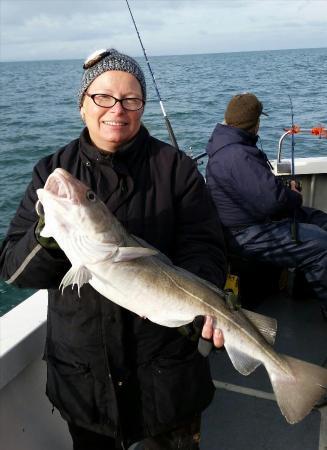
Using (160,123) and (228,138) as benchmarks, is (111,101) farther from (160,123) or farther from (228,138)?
(160,123)

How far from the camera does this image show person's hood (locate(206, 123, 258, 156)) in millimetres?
4762

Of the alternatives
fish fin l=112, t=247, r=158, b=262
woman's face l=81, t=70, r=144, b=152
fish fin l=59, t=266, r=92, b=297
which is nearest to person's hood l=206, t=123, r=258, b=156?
woman's face l=81, t=70, r=144, b=152

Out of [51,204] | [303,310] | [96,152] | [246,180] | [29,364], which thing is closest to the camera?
[51,204]

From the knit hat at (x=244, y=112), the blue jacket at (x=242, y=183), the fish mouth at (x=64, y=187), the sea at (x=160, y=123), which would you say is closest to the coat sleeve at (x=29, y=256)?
the fish mouth at (x=64, y=187)

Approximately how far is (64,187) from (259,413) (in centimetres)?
269

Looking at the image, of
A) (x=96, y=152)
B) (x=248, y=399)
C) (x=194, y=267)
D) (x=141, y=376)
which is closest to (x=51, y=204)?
(x=96, y=152)

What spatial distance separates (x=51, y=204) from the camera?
6.15ft

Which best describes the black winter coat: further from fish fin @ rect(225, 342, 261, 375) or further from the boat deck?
the boat deck

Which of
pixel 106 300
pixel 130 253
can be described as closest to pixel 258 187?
pixel 106 300

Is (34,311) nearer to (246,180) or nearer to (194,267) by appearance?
(194,267)

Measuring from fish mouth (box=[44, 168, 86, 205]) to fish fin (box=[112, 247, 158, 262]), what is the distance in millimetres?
290

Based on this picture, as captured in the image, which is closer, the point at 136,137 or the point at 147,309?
the point at 147,309

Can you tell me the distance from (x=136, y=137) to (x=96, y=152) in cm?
22

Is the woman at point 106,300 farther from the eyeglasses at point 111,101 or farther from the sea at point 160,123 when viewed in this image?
the sea at point 160,123
